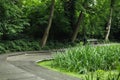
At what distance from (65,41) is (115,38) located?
35.6ft

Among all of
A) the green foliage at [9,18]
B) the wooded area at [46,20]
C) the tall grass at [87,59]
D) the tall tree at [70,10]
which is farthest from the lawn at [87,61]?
the tall tree at [70,10]

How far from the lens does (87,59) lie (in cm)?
986

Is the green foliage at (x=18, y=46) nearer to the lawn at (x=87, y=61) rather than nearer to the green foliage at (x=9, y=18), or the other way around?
the green foliage at (x=9, y=18)

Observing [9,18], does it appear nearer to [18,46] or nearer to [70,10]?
[18,46]

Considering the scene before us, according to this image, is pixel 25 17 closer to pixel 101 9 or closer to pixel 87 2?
pixel 87 2

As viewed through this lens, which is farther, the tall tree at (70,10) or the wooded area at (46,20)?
the tall tree at (70,10)

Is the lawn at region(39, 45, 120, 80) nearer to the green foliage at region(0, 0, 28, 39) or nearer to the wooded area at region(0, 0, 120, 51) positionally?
the green foliage at region(0, 0, 28, 39)

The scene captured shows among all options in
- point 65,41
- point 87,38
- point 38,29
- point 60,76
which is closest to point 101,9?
point 87,38

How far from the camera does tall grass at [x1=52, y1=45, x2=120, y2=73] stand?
9602 mm

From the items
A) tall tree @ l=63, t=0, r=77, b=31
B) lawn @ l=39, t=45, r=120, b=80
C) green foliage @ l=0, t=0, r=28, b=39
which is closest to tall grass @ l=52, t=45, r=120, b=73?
lawn @ l=39, t=45, r=120, b=80

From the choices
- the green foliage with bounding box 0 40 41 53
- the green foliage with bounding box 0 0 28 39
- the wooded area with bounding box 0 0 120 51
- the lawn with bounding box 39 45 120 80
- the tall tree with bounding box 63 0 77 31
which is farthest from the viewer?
the tall tree with bounding box 63 0 77 31

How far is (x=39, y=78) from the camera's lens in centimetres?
748

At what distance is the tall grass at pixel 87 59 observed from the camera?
9.60 meters

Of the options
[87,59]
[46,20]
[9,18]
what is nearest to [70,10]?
[46,20]
